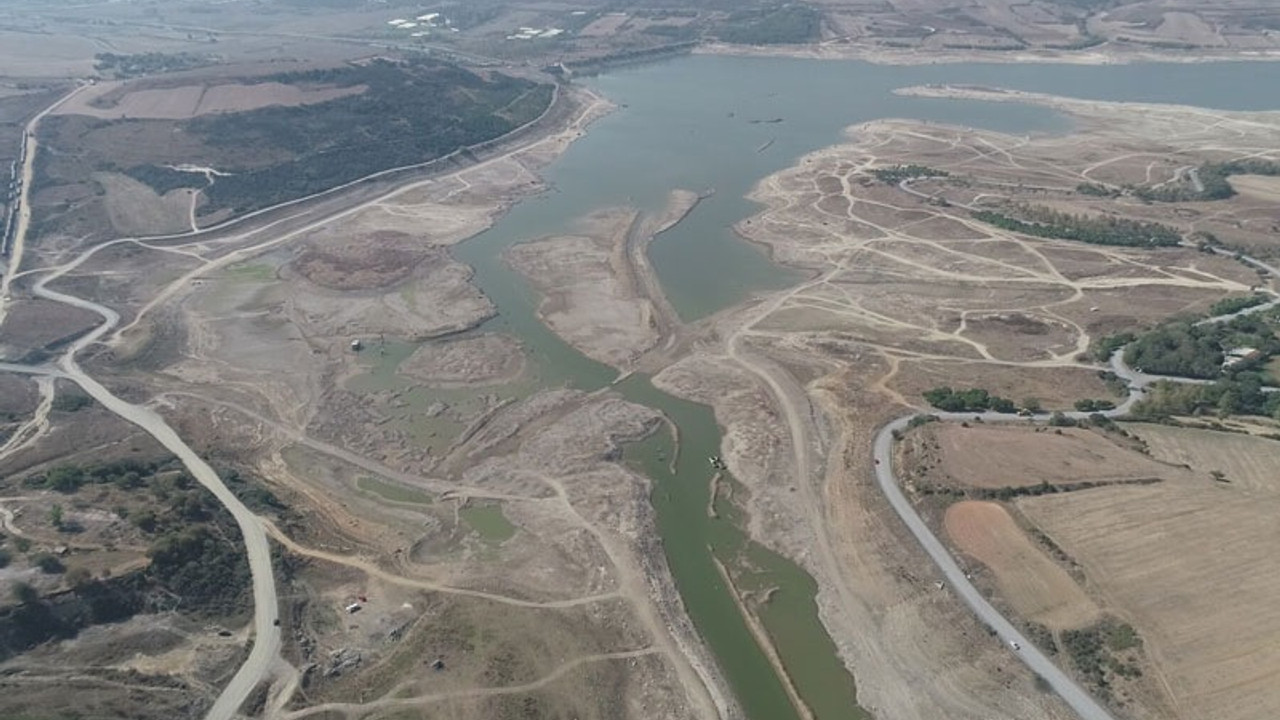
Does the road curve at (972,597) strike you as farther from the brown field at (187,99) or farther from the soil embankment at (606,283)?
→ the brown field at (187,99)

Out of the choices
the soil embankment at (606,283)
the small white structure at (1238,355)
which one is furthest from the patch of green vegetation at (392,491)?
the small white structure at (1238,355)

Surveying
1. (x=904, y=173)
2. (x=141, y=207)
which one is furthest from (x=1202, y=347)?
(x=141, y=207)

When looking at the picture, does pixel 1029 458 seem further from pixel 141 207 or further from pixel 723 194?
pixel 141 207

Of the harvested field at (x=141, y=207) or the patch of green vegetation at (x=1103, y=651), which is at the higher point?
the patch of green vegetation at (x=1103, y=651)

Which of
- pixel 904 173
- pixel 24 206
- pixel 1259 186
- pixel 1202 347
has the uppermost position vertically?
pixel 1259 186

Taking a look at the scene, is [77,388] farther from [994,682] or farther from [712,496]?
[994,682]

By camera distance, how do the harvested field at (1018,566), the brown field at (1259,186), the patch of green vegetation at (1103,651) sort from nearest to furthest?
the patch of green vegetation at (1103,651) → the harvested field at (1018,566) → the brown field at (1259,186)
